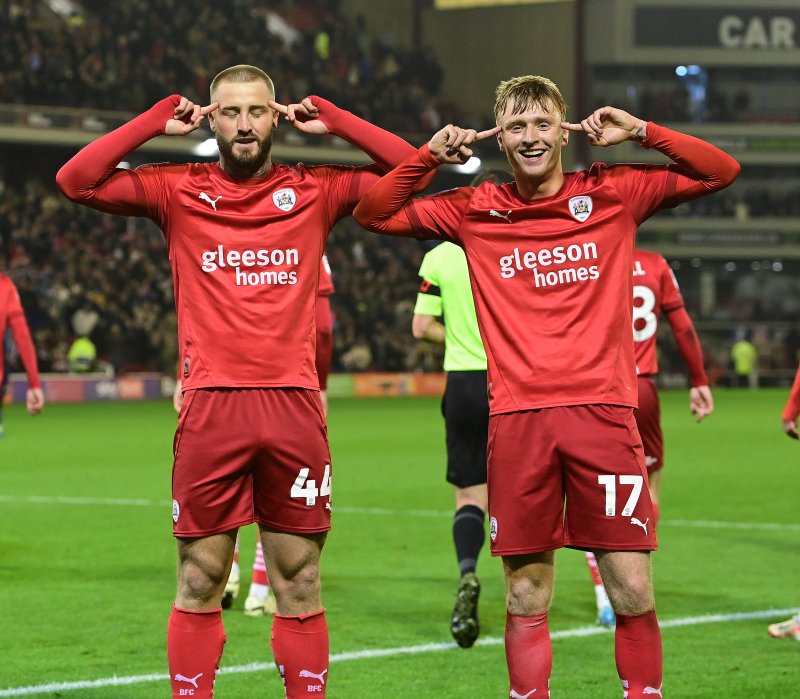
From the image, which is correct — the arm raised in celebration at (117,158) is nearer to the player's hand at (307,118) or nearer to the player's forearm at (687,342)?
the player's hand at (307,118)

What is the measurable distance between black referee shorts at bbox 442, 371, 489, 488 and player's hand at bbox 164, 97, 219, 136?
2.91 metres

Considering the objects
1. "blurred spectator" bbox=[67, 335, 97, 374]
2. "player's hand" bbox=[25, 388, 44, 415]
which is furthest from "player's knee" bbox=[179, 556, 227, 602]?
"blurred spectator" bbox=[67, 335, 97, 374]

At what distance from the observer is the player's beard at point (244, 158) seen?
4832 millimetres

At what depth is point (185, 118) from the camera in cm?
489

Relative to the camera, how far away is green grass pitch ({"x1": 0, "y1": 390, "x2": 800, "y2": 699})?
6227 millimetres

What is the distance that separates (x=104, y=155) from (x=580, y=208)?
1586 millimetres

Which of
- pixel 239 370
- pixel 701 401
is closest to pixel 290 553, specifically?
pixel 239 370

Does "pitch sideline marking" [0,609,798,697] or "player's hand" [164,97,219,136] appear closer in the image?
"player's hand" [164,97,219,136]

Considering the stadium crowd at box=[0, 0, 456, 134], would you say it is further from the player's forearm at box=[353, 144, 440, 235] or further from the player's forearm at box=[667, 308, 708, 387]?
the player's forearm at box=[353, 144, 440, 235]

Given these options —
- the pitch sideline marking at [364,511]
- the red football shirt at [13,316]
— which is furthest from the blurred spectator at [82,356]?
the red football shirt at [13,316]

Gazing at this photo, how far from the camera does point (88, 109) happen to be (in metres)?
36.3

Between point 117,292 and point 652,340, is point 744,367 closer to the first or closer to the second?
point 117,292

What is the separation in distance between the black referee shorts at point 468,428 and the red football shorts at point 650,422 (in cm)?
110

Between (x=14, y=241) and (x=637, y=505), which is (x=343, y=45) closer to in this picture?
(x=14, y=241)
